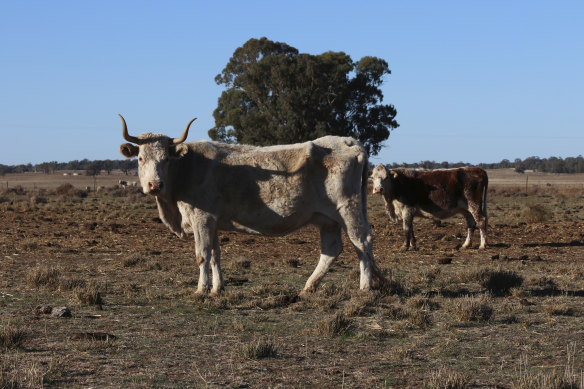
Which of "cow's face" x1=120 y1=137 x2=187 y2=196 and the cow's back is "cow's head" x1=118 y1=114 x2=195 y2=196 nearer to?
"cow's face" x1=120 y1=137 x2=187 y2=196

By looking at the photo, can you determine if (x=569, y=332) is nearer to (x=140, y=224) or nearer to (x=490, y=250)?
(x=490, y=250)

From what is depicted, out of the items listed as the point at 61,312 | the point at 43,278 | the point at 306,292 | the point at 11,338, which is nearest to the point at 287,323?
the point at 306,292

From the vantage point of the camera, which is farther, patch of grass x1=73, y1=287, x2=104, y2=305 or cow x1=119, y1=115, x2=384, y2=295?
cow x1=119, y1=115, x2=384, y2=295

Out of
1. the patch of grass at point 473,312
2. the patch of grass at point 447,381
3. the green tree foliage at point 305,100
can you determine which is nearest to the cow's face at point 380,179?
the patch of grass at point 473,312

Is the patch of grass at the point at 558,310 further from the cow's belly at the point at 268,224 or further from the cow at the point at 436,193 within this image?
the cow at the point at 436,193

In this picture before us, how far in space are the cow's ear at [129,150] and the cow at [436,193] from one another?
929 centimetres

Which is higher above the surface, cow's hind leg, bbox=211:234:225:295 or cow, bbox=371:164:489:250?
cow, bbox=371:164:489:250

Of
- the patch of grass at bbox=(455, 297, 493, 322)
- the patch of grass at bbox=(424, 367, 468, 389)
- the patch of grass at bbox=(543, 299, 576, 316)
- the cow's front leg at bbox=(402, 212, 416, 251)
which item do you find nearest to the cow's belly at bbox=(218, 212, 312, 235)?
the patch of grass at bbox=(455, 297, 493, 322)

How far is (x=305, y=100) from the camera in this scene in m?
54.5

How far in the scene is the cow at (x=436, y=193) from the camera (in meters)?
19.7

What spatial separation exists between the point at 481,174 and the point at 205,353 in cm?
1383

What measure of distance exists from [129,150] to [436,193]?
10.4 m

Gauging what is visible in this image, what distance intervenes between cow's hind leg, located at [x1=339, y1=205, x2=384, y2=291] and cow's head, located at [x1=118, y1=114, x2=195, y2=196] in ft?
8.75

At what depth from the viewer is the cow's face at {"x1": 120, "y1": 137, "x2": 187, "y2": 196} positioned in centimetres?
1102
